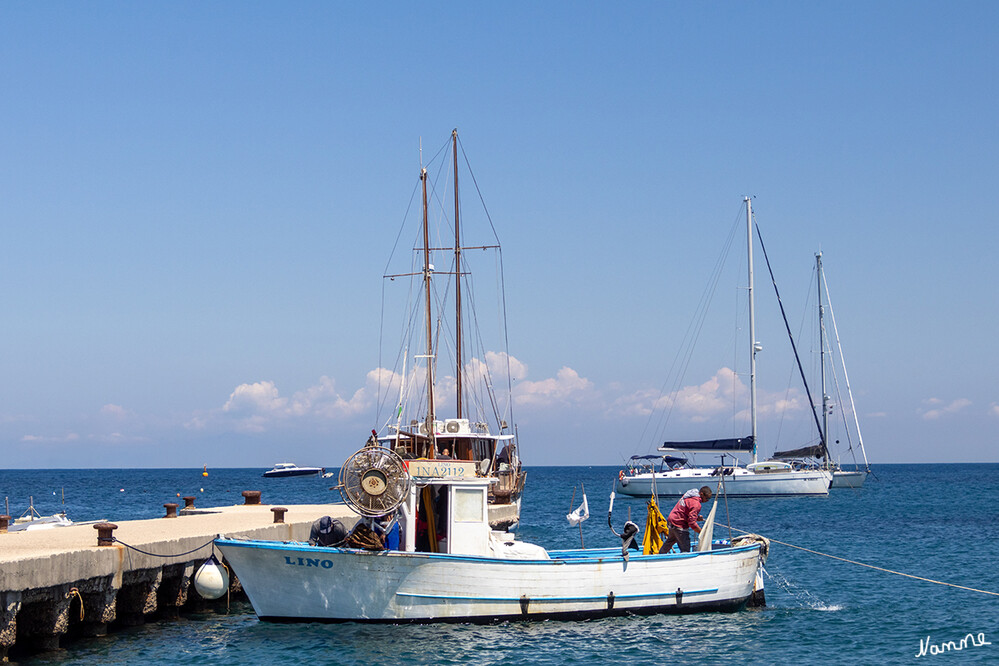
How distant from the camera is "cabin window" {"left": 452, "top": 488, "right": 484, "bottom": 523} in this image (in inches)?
742

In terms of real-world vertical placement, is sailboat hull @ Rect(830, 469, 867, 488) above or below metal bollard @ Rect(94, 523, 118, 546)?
below

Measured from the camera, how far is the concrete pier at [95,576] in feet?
52.1

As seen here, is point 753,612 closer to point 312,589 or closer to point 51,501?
point 312,589

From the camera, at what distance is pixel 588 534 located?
41.6 m

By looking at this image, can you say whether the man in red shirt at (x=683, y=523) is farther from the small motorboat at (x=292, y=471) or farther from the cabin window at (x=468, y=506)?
the small motorboat at (x=292, y=471)

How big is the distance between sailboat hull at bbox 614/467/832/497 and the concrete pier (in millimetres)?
42575

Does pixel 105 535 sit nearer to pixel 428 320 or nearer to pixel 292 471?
pixel 428 320

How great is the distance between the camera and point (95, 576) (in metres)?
17.5

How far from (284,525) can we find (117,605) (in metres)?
5.91

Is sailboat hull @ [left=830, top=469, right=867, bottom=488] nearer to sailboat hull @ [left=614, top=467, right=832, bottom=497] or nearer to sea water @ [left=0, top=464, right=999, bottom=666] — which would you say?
sailboat hull @ [left=614, top=467, right=832, bottom=497]

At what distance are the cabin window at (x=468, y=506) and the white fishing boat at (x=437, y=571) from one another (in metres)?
0.02

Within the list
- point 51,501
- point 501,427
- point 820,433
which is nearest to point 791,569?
point 501,427

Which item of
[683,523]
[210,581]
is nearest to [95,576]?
[210,581]

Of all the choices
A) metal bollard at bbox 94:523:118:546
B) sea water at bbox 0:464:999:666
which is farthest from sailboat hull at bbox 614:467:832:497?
metal bollard at bbox 94:523:118:546
